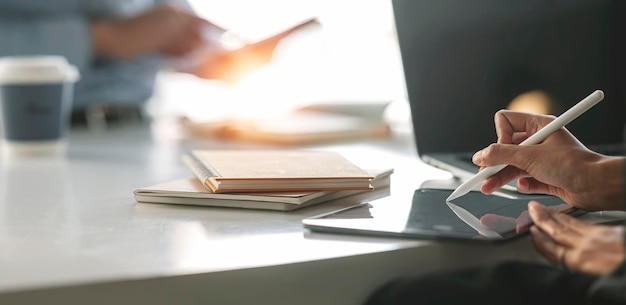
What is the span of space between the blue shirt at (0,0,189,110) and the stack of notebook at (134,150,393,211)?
43.4 inches

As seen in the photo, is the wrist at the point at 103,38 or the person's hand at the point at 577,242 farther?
the wrist at the point at 103,38

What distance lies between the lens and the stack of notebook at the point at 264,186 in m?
0.87

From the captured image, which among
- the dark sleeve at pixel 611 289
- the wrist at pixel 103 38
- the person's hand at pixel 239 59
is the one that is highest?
the wrist at pixel 103 38

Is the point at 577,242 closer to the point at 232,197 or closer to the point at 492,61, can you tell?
the point at 232,197

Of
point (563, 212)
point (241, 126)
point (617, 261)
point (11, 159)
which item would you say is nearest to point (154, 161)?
point (11, 159)

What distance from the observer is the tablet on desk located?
738mm

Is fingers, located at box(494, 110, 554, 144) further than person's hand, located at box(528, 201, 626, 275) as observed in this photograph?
Yes

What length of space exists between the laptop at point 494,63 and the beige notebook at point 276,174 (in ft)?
0.61

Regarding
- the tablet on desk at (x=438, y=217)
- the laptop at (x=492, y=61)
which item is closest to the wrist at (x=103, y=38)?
the laptop at (x=492, y=61)

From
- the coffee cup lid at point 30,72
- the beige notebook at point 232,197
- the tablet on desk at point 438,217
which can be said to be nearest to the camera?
the tablet on desk at point 438,217

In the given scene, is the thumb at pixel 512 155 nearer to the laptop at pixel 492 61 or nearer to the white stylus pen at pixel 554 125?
the white stylus pen at pixel 554 125

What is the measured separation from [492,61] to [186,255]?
582 mm

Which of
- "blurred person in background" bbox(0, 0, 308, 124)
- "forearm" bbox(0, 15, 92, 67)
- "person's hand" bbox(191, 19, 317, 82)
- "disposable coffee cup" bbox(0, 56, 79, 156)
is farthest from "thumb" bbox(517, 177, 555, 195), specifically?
"forearm" bbox(0, 15, 92, 67)

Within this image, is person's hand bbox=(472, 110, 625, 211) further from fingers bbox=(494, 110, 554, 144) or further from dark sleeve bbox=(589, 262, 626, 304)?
dark sleeve bbox=(589, 262, 626, 304)
